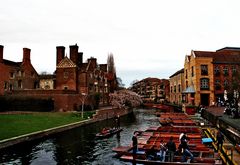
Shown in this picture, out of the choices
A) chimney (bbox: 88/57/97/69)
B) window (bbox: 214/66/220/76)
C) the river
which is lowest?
the river

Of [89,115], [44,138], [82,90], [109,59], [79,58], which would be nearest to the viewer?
[44,138]

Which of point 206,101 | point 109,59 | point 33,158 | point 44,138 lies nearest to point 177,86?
point 206,101

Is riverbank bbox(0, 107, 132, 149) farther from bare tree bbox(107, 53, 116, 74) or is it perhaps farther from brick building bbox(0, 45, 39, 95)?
bare tree bbox(107, 53, 116, 74)

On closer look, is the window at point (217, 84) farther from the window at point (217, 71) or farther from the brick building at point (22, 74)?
the brick building at point (22, 74)

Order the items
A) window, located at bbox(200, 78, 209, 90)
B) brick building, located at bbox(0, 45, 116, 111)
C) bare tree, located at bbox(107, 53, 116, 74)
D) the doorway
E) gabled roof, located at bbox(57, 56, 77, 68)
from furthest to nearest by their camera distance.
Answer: bare tree, located at bbox(107, 53, 116, 74)
the doorway
window, located at bbox(200, 78, 209, 90)
gabled roof, located at bbox(57, 56, 77, 68)
brick building, located at bbox(0, 45, 116, 111)

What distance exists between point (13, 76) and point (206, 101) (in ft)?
152

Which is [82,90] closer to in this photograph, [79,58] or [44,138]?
[79,58]

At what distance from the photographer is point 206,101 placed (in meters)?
68.9

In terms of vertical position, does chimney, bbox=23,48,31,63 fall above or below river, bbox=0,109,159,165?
above

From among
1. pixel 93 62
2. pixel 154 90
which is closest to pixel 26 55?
pixel 93 62

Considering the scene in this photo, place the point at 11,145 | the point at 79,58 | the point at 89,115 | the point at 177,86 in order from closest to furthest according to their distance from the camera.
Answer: the point at 11,145
the point at 89,115
the point at 79,58
the point at 177,86

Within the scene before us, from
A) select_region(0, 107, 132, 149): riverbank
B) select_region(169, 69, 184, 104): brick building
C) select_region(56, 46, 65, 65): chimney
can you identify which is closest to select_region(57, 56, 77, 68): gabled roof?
select_region(56, 46, 65, 65): chimney

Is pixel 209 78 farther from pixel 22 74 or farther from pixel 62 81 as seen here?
pixel 22 74

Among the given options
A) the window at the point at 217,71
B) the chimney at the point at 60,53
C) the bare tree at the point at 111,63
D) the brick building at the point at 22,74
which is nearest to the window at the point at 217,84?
the window at the point at 217,71
